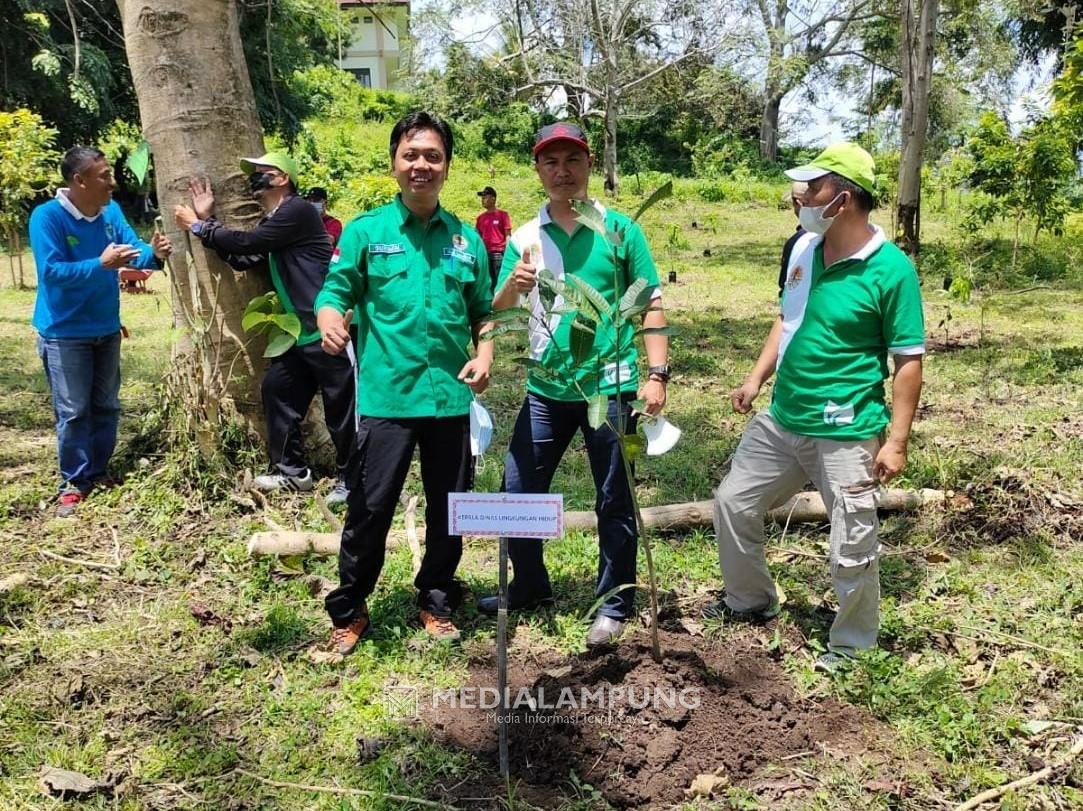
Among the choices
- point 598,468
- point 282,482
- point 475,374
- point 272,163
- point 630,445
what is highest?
point 272,163

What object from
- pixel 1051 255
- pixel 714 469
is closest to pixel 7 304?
pixel 714 469

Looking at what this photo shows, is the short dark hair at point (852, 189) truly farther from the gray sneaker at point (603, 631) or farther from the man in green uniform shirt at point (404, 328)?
the gray sneaker at point (603, 631)

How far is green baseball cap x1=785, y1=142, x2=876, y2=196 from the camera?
8.68ft

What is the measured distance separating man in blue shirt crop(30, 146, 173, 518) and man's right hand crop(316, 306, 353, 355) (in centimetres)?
186

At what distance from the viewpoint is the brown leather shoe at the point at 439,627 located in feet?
10.4

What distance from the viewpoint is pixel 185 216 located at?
405cm

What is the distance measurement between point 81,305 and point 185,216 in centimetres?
71

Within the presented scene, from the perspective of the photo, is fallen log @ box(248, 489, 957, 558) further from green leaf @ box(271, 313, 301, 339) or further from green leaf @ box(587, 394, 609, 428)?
green leaf @ box(587, 394, 609, 428)

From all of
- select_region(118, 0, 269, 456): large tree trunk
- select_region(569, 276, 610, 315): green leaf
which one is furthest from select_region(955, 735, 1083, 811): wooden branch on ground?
select_region(118, 0, 269, 456): large tree trunk

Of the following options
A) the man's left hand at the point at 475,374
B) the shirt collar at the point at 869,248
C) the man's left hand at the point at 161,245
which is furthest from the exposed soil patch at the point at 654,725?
the man's left hand at the point at 161,245

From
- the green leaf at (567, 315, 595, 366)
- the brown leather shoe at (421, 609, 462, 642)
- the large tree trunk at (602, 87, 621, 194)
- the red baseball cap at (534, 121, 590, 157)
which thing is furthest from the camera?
the large tree trunk at (602, 87, 621, 194)

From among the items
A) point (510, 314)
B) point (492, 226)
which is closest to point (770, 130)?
point (492, 226)

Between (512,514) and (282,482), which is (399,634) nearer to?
(512,514)

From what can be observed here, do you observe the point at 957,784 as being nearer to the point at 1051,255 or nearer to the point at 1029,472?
the point at 1029,472
